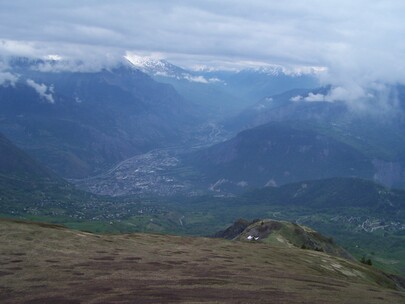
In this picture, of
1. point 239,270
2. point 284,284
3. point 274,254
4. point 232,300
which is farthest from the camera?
point 274,254

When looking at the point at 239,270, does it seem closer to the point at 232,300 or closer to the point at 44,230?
the point at 232,300

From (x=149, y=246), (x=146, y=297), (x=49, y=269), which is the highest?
(x=146, y=297)

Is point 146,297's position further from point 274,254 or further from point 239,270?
point 274,254

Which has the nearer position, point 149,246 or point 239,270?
point 239,270

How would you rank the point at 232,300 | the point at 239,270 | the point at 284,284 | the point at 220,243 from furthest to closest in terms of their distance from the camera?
1. the point at 220,243
2. the point at 239,270
3. the point at 284,284
4. the point at 232,300

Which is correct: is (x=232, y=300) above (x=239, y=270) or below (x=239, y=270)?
above

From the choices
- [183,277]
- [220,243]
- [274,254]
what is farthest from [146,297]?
[220,243]
